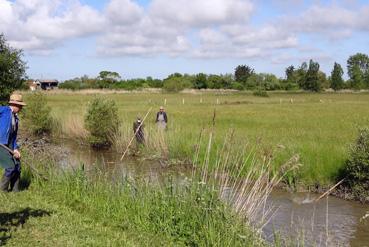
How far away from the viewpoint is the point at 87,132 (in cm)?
2656

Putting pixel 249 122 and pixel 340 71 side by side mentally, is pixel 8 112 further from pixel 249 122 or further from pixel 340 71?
pixel 340 71

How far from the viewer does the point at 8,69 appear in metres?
21.3

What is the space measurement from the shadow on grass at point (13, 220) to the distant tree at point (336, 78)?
120 metres

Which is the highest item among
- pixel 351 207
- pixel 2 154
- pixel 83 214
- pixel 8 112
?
pixel 8 112

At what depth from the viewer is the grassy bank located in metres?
7.18

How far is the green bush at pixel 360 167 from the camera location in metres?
13.6

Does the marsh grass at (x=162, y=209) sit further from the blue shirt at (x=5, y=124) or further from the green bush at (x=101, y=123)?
the green bush at (x=101, y=123)

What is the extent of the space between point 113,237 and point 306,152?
10674mm

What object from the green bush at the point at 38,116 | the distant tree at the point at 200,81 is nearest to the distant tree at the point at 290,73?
the distant tree at the point at 200,81

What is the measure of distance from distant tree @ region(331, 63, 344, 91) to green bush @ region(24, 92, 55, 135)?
10228cm

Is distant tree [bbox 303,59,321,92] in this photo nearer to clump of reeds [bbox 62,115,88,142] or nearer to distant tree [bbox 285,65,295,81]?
distant tree [bbox 285,65,295,81]

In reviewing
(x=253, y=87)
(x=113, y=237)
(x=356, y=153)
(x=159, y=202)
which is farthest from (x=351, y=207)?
(x=253, y=87)

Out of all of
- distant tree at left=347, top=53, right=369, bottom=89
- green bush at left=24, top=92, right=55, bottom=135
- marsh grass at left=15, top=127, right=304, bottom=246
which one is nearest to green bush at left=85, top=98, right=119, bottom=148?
green bush at left=24, top=92, right=55, bottom=135

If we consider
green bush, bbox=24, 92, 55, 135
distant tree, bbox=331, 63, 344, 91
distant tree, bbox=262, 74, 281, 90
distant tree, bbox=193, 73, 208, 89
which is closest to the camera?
green bush, bbox=24, 92, 55, 135
